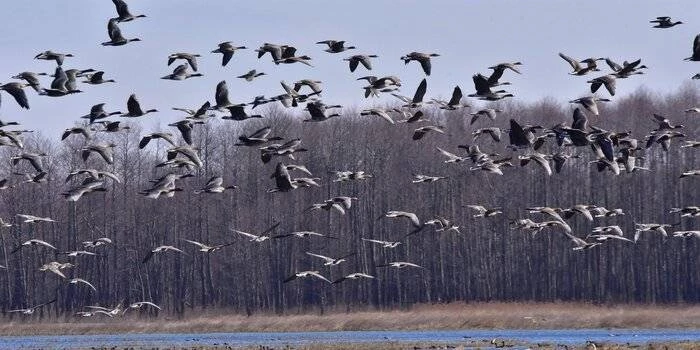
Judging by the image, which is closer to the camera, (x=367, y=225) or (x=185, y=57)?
(x=185, y=57)

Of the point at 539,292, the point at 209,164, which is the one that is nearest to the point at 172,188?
the point at 539,292

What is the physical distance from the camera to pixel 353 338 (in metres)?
53.3

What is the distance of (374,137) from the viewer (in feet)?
263

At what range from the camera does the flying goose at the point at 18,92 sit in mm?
32125

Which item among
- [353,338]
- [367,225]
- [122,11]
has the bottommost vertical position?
[353,338]

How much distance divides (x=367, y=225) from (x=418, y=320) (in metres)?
15.2

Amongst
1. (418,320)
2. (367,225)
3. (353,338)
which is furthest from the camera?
(367,225)

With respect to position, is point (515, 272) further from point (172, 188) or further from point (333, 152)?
point (172, 188)

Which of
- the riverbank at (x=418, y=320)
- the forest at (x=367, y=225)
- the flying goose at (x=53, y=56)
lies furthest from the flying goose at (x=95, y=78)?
the forest at (x=367, y=225)

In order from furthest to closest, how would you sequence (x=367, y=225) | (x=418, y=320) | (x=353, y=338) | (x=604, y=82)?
(x=367, y=225) → (x=418, y=320) → (x=353, y=338) → (x=604, y=82)

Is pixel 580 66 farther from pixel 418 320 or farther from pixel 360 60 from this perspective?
pixel 418 320

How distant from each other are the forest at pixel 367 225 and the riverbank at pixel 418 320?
287 cm

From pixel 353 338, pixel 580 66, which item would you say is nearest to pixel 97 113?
pixel 580 66

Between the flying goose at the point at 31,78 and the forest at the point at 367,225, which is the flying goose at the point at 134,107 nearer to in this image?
the flying goose at the point at 31,78
